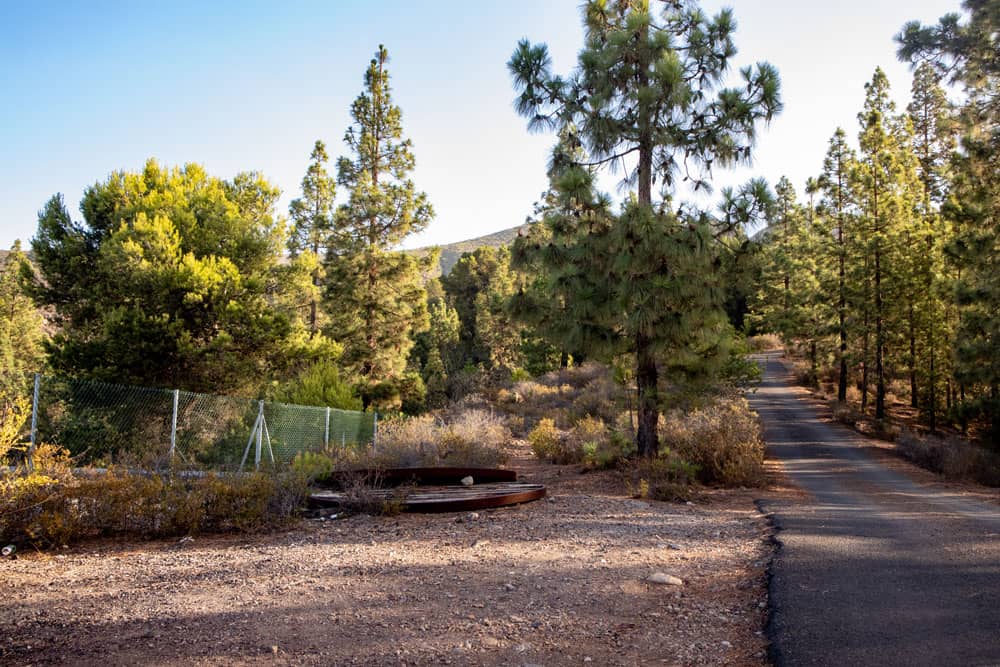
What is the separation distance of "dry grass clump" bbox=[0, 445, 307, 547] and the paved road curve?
222 inches

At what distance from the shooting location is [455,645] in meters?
3.84

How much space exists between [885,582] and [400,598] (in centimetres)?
381

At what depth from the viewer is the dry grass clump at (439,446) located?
12.8m

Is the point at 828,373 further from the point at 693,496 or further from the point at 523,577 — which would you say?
the point at 523,577

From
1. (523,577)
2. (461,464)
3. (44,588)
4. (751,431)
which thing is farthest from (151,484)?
(751,431)

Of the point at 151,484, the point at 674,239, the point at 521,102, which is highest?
the point at 521,102

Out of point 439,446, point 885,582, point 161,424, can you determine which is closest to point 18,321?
point 161,424

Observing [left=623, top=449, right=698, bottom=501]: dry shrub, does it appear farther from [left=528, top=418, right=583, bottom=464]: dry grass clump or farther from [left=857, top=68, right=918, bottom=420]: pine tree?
[left=857, top=68, right=918, bottom=420]: pine tree

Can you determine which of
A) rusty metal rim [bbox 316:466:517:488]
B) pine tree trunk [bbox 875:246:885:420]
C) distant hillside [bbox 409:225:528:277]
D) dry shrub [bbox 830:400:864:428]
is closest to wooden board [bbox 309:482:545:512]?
rusty metal rim [bbox 316:466:517:488]

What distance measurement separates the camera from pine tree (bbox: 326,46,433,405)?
84.2 feet

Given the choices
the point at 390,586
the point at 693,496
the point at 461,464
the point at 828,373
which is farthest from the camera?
→ the point at 828,373

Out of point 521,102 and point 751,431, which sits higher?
point 521,102

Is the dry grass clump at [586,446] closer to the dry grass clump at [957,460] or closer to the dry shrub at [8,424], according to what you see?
the dry grass clump at [957,460]

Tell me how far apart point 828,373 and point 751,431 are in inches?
1325
